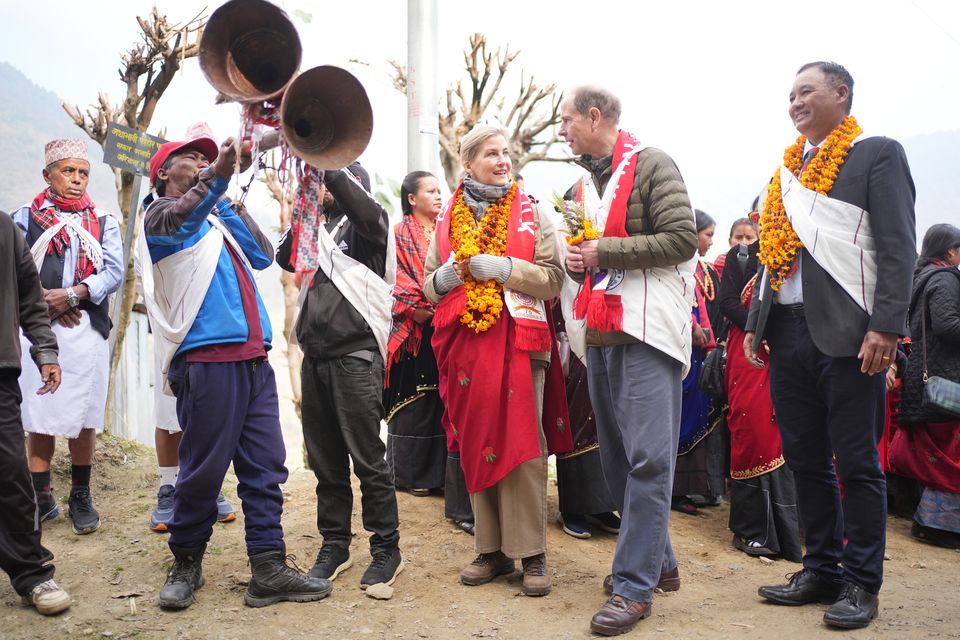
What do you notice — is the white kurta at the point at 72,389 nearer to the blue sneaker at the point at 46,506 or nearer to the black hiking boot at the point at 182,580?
the blue sneaker at the point at 46,506

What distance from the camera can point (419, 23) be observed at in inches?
251

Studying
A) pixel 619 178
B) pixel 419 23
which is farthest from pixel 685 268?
pixel 419 23

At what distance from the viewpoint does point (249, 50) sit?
10.3 feet

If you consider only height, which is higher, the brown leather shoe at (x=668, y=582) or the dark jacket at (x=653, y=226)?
the dark jacket at (x=653, y=226)

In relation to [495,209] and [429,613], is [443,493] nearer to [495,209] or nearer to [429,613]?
[429,613]

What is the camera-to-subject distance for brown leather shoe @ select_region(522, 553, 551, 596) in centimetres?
379

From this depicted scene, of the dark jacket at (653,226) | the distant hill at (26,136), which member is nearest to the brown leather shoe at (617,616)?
the dark jacket at (653,226)

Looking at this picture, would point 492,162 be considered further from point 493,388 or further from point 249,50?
point 249,50

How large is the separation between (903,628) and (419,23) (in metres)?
5.19

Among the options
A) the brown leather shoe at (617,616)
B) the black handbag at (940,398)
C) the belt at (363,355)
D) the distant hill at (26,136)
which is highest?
the distant hill at (26,136)

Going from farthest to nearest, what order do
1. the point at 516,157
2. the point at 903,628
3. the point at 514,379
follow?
the point at 516,157
the point at 514,379
the point at 903,628

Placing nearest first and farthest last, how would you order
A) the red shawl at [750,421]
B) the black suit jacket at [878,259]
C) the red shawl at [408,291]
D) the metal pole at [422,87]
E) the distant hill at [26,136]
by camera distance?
the black suit jacket at [878,259]
the red shawl at [750,421]
the red shawl at [408,291]
the metal pole at [422,87]
the distant hill at [26,136]

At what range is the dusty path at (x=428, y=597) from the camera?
Result: 11.2ft

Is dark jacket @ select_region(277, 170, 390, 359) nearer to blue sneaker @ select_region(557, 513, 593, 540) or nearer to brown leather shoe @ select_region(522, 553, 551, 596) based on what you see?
brown leather shoe @ select_region(522, 553, 551, 596)
